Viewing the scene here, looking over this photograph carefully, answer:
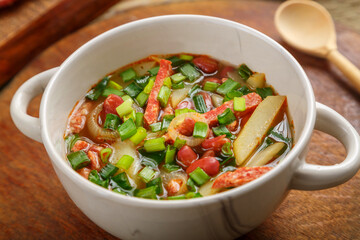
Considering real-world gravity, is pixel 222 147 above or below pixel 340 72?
above

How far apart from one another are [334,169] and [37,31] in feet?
8.23

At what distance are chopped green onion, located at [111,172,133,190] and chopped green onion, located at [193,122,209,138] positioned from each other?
38 centimetres

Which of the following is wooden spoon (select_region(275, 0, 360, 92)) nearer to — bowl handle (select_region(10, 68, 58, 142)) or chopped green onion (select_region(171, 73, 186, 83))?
chopped green onion (select_region(171, 73, 186, 83))

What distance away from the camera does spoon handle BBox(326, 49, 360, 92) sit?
8.82ft

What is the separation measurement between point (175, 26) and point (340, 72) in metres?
1.22

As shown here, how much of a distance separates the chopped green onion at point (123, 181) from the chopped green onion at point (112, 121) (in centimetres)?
32

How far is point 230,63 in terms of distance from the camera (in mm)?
2482

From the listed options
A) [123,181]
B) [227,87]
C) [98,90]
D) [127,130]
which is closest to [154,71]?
[98,90]

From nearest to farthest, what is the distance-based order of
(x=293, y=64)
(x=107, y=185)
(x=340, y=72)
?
1. (x=107, y=185)
2. (x=293, y=64)
3. (x=340, y=72)

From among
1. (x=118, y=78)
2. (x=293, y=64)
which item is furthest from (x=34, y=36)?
(x=293, y=64)

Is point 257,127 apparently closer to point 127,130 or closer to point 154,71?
point 127,130

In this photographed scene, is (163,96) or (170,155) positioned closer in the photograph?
(170,155)

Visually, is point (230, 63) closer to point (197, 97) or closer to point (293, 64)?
point (197, 97)

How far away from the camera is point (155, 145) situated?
2000 mm
